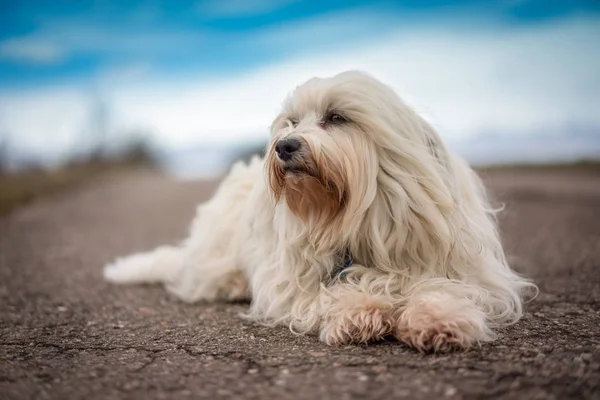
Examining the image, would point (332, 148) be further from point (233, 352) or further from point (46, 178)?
point (46, 178)

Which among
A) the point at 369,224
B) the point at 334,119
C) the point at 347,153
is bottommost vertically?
the point at 369,224

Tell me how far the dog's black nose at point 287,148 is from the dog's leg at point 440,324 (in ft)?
3.44

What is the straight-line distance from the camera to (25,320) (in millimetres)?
4090

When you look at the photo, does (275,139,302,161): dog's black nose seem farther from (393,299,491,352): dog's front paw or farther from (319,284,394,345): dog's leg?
(393,299,491,352): dog's front paw

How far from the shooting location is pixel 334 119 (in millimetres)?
3578

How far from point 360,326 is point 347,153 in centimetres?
96

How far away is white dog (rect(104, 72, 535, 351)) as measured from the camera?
3.35 m

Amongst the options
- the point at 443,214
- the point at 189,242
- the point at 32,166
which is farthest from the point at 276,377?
the point at 32,166

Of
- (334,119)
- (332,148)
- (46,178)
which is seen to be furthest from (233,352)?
(46,178)

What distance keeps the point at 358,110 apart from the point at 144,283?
306 centimetres

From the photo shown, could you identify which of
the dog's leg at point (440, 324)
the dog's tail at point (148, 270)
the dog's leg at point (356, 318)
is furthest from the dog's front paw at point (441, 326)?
the dog's tail at point (148, 270)

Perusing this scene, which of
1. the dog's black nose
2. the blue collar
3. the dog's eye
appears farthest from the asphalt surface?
the dog's eye

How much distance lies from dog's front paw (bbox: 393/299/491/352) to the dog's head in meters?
0.64

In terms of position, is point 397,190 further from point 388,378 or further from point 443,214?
point 388,378
